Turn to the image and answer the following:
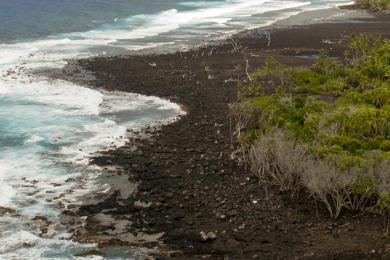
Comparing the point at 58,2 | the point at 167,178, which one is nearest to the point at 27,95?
the point at 167,178

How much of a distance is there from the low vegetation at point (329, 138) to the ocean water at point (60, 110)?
5.96 m

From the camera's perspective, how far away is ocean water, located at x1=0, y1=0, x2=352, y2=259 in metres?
19.1

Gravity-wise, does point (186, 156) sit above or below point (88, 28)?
below

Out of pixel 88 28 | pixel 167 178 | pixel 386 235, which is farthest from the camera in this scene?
pixel 88 28

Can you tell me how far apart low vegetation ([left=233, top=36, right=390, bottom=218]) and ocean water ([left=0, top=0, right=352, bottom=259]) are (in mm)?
5962

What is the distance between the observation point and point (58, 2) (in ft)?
301

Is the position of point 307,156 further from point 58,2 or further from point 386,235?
point 58,2

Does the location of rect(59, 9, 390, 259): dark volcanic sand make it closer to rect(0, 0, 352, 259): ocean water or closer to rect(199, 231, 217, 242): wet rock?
rect(199, 231, 217, 242): wet rock

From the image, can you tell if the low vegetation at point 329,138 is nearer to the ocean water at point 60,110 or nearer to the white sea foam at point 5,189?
the ocean water at point 60,110

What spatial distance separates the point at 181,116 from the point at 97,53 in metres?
20.5

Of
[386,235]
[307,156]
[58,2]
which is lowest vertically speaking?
[386,235]

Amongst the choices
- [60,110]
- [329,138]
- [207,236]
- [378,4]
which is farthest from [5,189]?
[378,4]

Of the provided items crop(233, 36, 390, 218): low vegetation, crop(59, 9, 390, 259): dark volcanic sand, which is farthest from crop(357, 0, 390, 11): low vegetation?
crop(59, 9, 390, 259): dark volcanic sand

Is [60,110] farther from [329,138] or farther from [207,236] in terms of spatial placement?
[207,236]
